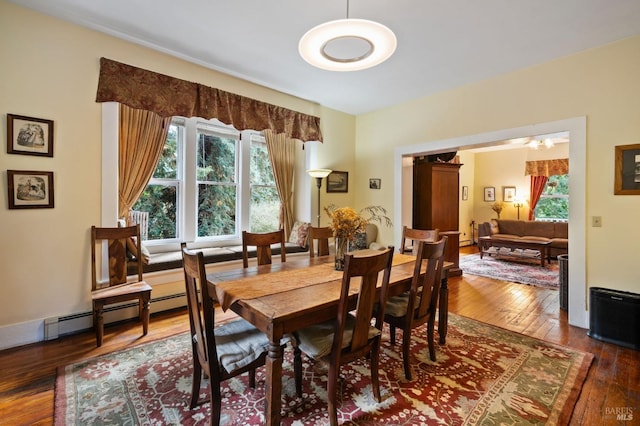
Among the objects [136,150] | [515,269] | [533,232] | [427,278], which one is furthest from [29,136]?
[533,232]

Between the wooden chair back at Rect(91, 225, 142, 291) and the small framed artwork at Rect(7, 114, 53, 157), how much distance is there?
797 millimetres

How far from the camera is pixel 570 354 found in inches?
96.7

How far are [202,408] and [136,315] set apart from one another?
1.81 meters

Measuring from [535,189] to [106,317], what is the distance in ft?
31.5

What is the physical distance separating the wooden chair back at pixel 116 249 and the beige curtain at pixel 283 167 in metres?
2.18

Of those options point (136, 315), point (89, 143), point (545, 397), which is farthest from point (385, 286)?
point (89, 143)

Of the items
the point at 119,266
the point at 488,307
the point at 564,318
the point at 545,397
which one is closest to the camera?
the point at 545,397

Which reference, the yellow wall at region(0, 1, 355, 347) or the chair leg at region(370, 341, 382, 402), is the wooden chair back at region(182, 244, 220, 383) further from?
the yellow wall at region(0, 1, 355, 347)

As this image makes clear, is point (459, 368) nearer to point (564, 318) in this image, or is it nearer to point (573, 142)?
point (564, 318)

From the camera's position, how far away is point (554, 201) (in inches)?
309

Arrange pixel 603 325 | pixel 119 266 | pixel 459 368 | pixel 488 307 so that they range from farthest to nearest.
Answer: pixel 488 307 → pixel 119 266 → pixel 603 325 → pixel 459 368

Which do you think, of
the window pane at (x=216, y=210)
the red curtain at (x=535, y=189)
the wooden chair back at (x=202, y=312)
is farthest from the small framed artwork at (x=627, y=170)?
the red curtain at (x=535, y=189)

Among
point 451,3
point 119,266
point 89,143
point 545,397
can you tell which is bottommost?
point 545,397

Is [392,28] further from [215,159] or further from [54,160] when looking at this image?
[54,160]
